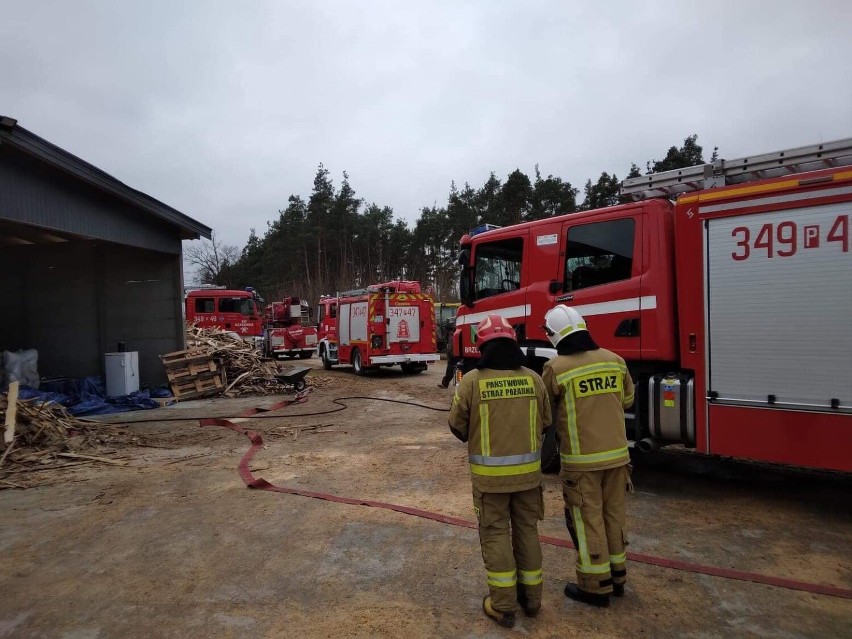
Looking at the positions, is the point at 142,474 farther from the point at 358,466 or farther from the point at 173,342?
the point at 173,342

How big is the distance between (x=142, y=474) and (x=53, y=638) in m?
3.77

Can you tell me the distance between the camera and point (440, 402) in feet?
38.2

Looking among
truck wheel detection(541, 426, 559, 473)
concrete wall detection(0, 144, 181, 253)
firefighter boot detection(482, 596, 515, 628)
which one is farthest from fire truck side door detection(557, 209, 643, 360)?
concrete wall detection(0, 144, 181, 253)

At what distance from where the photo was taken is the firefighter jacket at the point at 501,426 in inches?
119

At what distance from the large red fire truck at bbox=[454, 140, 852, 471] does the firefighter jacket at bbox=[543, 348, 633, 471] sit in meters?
1.95

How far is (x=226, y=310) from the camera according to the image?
23.4 meters

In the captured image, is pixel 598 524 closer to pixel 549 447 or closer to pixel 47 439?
pixel 549 447

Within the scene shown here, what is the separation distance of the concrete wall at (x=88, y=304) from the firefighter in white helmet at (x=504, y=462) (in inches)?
480

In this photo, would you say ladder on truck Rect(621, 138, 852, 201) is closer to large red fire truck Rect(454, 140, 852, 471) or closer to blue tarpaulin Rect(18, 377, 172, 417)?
large red fire truck Rect(454, 140, 852, 471)

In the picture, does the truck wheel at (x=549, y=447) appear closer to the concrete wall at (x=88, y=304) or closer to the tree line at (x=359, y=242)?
the concrete wall at (x=88, y=304)

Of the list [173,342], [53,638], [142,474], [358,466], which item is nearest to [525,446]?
[53,638]

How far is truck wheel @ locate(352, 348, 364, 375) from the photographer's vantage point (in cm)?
1725

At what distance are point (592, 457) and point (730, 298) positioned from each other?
2457mm

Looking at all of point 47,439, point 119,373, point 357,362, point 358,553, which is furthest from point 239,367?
point 358,553
